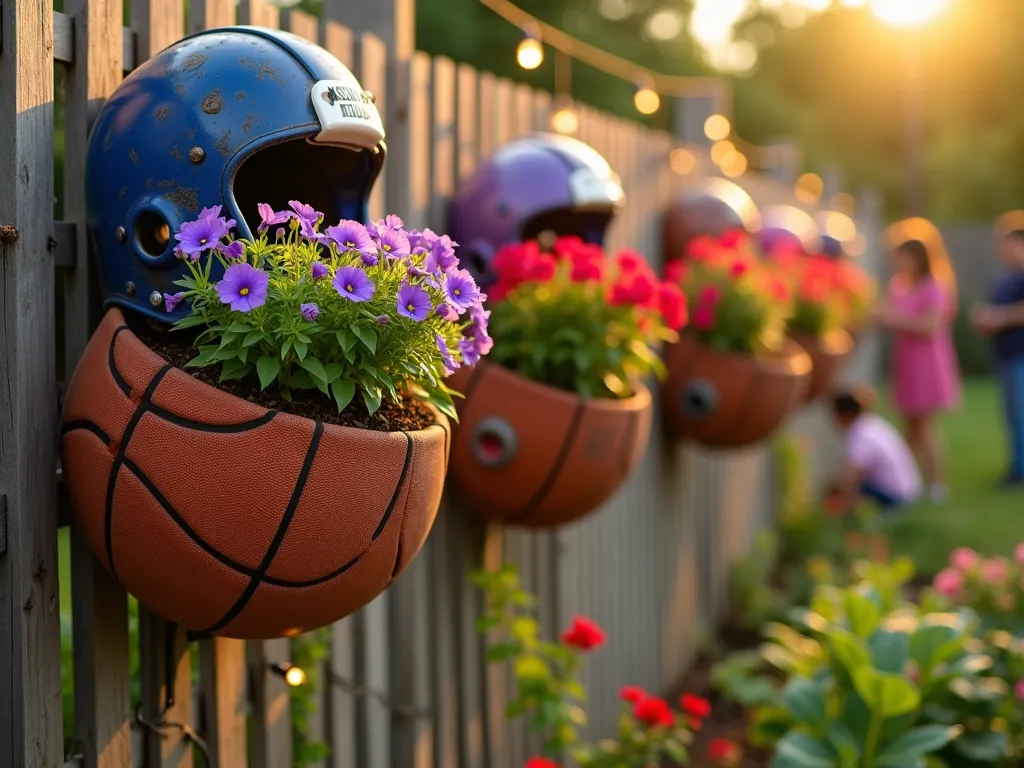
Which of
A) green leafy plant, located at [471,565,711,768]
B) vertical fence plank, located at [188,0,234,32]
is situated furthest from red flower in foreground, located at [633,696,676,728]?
vertical fence plank, located at [188,0,234,32]

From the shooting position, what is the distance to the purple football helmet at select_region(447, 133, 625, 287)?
9.98ft

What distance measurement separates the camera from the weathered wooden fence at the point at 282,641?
1956 mm

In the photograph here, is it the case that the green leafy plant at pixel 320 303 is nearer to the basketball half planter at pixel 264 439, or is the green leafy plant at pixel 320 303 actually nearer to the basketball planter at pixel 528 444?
the basketball half planter at pixel 264 439

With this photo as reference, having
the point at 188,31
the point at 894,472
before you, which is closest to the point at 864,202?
the point at 894,472

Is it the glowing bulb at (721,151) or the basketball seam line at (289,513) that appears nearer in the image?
the basketball seam line at (289,513)

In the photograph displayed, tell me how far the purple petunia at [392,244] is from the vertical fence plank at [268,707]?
1.02m

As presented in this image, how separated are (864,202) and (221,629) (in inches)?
474

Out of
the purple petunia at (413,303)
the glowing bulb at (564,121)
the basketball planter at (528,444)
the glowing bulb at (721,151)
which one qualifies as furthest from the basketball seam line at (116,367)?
the glowing bulb at (721,151)

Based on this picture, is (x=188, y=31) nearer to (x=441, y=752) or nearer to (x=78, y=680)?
(x=78, y=680)

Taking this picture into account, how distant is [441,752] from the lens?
3211 mm

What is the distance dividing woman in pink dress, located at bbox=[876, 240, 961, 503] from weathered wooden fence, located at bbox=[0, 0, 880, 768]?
13.8ft

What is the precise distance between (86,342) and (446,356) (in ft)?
2.17

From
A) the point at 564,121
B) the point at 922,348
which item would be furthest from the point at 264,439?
the point at 922,348

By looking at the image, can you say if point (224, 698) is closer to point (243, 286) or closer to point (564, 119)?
point (243, 286)
